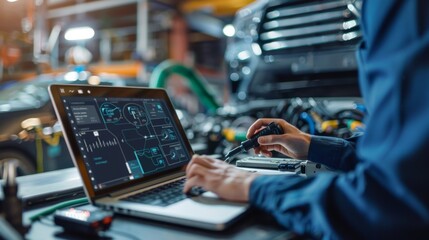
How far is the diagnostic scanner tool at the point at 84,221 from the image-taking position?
2.14ft

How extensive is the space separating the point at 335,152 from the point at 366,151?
0.49 meters

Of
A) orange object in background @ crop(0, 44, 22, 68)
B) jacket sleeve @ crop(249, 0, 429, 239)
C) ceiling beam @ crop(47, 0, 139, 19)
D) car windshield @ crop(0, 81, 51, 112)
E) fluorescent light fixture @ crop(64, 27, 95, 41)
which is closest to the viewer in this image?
jacket sleeve @ crop(249, 0, 429, 239)

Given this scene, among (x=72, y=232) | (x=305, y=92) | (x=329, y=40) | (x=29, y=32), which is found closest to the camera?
(x=72, y=232)

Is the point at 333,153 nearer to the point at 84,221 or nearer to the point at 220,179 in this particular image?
the point at 220,179

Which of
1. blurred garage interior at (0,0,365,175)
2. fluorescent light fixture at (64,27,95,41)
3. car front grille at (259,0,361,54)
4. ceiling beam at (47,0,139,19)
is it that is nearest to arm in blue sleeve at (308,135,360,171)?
blurred garage interior at (0,0,365,175)

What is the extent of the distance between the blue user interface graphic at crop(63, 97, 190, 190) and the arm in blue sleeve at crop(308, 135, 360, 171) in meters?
0.38

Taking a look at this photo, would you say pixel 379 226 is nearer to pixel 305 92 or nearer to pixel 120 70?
pixel 305 92

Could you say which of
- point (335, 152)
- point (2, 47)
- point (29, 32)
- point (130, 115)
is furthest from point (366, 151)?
point (2, 47)

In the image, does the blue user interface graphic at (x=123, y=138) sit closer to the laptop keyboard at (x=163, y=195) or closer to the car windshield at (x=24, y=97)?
the laptop keyboard at (x=163, y=195)

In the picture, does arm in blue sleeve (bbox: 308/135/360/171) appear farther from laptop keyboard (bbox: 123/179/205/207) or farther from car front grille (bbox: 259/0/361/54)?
car front grille (bbox: 259/0/361/54)

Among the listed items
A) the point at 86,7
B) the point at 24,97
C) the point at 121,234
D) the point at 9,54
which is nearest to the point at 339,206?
the point at 121,234

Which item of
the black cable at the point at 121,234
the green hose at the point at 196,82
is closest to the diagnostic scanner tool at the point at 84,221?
the black cable at the point at 121,234

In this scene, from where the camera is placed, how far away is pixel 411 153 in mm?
498

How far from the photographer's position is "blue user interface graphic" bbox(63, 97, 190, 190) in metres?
0.83
